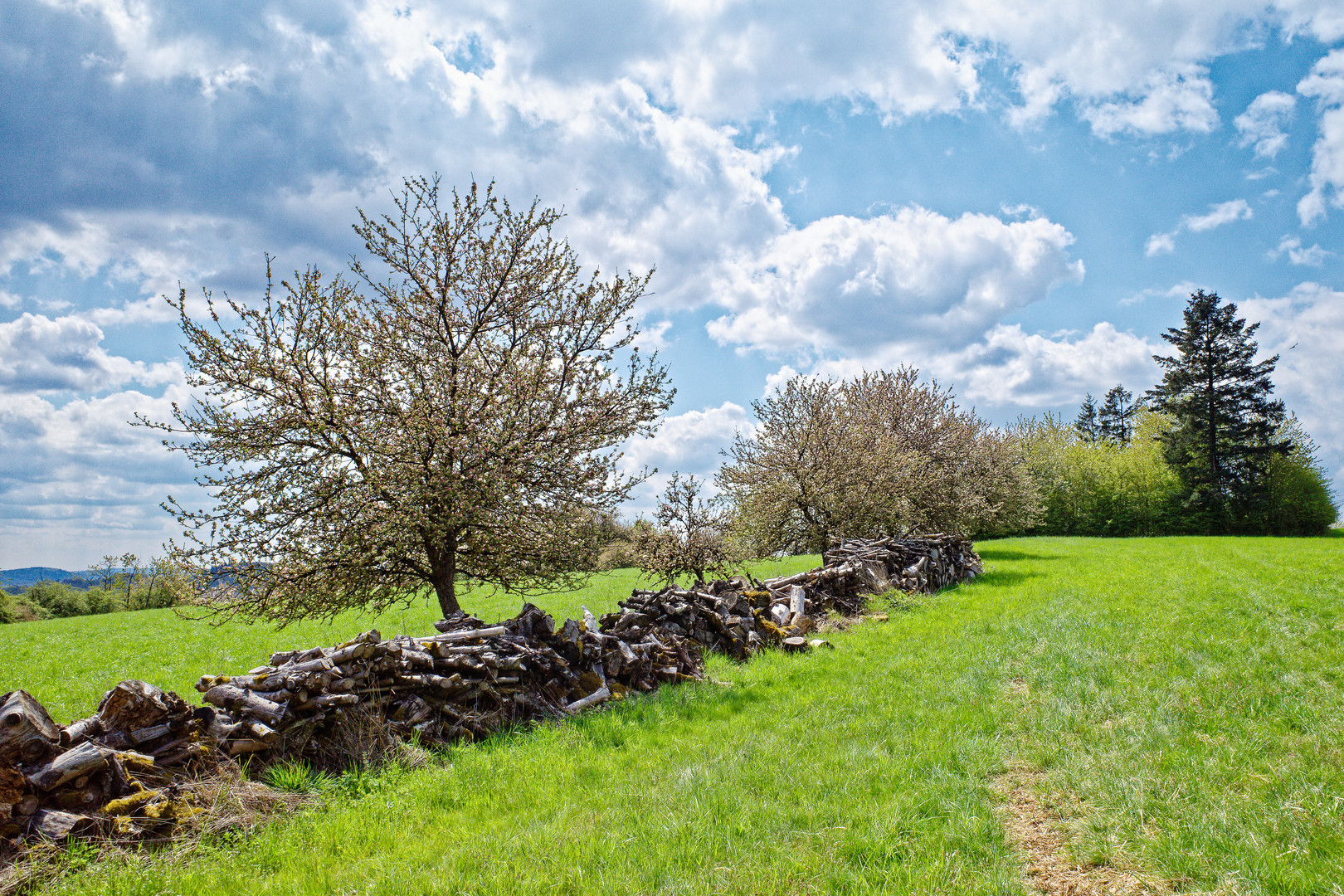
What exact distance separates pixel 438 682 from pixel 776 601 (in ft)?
25.8

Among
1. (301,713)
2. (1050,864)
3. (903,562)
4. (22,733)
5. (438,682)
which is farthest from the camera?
(903,562)

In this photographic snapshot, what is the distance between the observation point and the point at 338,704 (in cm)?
598

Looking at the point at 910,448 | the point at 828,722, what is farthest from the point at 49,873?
the point at 910,448

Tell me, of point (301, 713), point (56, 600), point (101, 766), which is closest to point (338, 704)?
point (301, 713)

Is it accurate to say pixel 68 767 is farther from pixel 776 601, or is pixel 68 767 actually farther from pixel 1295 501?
pixel 1295 501

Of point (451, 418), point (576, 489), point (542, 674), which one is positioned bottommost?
point (542, 674)

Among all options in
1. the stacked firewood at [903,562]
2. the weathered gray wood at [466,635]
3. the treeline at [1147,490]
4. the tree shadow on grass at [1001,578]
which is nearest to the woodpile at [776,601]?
the stacked firewood at [903,562]

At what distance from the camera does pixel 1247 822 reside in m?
4.12

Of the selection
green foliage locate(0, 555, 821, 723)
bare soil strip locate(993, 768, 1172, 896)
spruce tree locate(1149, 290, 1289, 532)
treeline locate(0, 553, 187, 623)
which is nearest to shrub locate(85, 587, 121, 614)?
treeline locate(0, 553, 187, 623)

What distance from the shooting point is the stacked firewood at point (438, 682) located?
5703mm

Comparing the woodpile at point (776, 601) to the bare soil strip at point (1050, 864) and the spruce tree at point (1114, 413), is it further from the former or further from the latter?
the spruce tree at point (1114, 413)

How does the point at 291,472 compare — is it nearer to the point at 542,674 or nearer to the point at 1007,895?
the point at 542,674

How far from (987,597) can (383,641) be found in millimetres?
15002

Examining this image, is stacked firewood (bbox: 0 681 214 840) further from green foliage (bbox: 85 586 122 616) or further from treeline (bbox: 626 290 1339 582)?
green foliage (bbox: 85 586 122 616)
